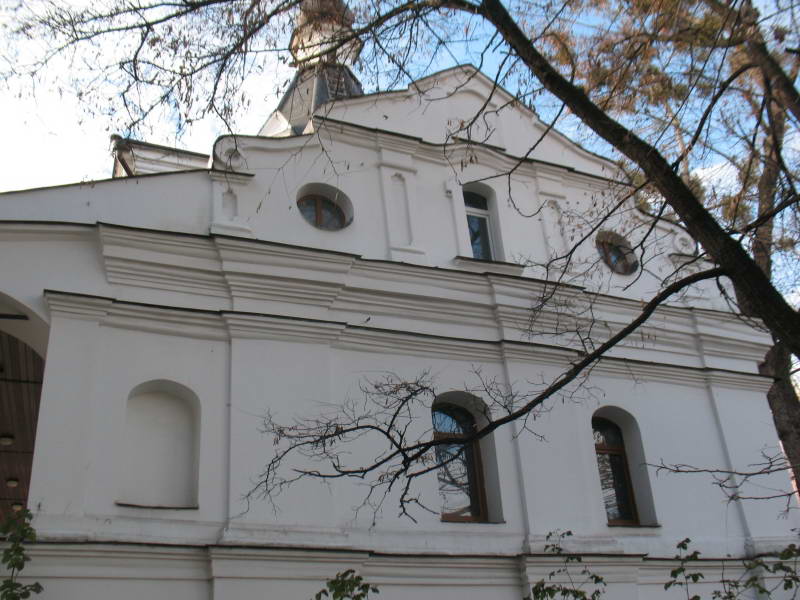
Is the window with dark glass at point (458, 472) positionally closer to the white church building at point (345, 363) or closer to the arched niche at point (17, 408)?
the white church building at point (345, 363)

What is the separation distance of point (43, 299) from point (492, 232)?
6230 mm

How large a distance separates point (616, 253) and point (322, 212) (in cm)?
477

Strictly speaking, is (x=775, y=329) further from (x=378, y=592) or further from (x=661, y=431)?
(x=661, y=431)

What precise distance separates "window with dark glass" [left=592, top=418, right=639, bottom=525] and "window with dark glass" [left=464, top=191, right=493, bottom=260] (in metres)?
2.80

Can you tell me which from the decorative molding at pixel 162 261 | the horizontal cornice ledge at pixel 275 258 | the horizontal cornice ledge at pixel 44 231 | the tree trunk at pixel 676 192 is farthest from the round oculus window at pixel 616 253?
the horizontal cornice ledge at pixel 44 231

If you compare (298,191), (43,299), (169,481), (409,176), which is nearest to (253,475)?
(169,481)

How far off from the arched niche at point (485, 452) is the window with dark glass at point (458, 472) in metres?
0.04

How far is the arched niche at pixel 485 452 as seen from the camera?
10.8 metres

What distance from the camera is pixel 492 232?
1300 cm

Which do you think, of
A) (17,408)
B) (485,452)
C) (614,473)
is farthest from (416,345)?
(17,408)

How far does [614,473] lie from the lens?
12.0 meters

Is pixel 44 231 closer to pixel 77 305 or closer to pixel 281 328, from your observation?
pixel 77 305

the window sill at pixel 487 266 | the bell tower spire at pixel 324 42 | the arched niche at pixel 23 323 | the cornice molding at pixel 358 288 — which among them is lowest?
the arched niche at pixel 23 323

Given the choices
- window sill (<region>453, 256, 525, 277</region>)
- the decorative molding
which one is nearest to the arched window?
window sill (<region>453, 256, 525, 277</region>)
